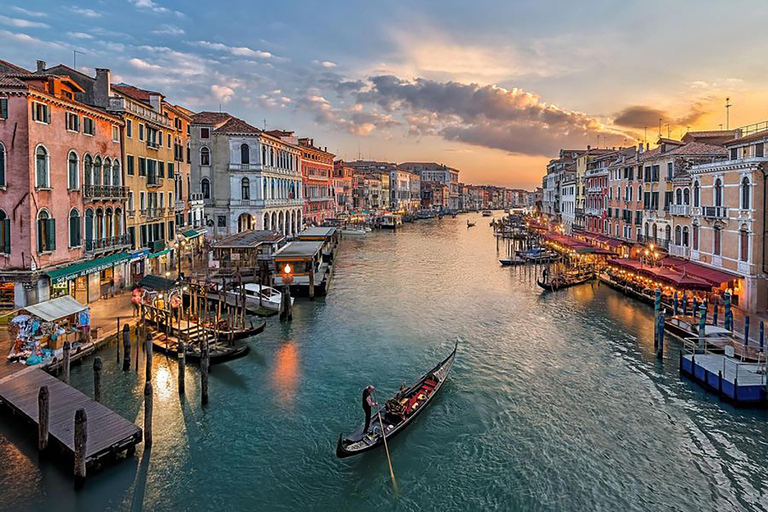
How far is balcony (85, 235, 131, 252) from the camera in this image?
2259 centimetres

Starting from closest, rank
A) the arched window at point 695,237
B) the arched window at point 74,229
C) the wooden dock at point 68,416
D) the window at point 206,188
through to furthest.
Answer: the wooden dock at point 68,416 → the arched window at point 74,229 → the arched window at point 695,237 → the window at point 206,188

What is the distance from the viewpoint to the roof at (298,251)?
1233 inches

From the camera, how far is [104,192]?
23641 mm

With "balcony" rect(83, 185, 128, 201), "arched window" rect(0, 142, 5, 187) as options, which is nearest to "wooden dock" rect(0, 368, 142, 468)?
"arched window" rect(0, 142, 5, 187)

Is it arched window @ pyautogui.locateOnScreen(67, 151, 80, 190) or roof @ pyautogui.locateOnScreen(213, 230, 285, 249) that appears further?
roof @ pyautogui.locateOnScreen(213, 230, 285, 249)

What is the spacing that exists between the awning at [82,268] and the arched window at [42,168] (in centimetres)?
323

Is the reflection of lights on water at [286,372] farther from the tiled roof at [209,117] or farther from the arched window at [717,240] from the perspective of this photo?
the tiled roof at [209,117]

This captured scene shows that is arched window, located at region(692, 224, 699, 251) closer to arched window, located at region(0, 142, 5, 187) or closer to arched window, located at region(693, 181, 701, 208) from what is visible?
arched window, located at region(693, 181, 701, 208)

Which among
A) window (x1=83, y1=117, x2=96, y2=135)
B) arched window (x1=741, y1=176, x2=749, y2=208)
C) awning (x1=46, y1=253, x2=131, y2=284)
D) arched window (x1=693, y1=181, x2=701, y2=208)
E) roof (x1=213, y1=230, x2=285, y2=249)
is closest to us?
awning (x1=46, y1=253, x2=131, y2=284)

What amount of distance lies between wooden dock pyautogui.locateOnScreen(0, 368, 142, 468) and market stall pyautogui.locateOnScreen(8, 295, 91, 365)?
92 centimetres

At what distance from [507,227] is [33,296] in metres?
78.1

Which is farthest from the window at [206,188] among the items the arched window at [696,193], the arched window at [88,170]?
the arched window at [696,193]

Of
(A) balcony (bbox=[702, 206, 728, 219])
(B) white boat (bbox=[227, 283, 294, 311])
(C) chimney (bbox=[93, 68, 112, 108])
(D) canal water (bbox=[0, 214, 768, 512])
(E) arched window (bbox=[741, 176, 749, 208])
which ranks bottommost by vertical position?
(D) canal water (bbox=[0, 214, 768, 512])

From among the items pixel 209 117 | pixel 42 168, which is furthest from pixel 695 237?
pixel 209 117
